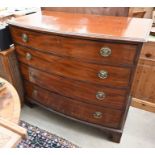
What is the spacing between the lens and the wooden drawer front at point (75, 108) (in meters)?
1.42

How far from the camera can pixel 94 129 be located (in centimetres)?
172

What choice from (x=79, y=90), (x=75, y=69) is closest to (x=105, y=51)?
(x=75, y=69)

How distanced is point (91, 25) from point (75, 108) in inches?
28.1

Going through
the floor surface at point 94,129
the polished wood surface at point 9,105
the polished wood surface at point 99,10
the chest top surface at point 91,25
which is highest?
the polished wood surface at point 99,10

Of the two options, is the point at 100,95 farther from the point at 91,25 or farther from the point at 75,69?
the point at 91,25

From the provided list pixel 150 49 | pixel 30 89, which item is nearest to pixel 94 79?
pixel 150 49

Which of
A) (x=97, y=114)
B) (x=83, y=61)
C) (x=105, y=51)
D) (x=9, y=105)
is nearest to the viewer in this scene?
(x=9, y=105)

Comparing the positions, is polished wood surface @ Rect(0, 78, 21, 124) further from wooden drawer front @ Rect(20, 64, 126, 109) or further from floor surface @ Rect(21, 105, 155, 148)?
floor surface @ Rect(21, 105, 155, 148)

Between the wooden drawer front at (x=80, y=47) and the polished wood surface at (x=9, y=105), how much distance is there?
47 centimetres

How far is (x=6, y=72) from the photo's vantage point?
1.65 m

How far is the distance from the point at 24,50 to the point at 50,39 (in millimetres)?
354

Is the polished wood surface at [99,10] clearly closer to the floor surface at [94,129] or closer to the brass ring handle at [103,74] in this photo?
the brass ring handle at [103,74]

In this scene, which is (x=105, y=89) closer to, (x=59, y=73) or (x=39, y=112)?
(x=59, y=73)

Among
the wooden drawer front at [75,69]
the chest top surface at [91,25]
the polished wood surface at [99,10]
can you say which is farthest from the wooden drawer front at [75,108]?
the polished wood surface at [99,10]
